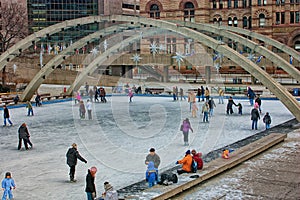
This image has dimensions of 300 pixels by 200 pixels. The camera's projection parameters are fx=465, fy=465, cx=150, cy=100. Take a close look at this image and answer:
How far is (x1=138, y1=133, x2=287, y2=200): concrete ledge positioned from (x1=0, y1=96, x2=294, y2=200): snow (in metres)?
1.48

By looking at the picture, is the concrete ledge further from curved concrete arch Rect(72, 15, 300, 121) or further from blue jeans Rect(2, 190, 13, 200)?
curved concrete arch Rect(72, 15, 300, 121)

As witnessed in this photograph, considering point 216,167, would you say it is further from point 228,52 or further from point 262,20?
point 262,20

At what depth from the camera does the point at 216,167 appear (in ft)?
49.9

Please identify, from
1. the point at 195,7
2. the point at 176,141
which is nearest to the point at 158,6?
the point at 195,7

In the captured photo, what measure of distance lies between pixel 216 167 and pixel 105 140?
761 cm

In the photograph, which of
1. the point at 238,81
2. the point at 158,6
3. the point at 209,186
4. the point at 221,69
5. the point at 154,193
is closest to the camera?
the point at 154,193

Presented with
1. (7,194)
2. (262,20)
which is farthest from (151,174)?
(262,20)

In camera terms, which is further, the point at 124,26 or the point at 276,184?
the point at 124,26

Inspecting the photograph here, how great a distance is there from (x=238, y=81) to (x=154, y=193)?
163 feet

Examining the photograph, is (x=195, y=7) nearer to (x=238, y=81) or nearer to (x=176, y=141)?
(x=238, y=81)

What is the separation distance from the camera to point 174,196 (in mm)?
12891

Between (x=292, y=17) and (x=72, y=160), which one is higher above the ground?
(x=292, y=17)

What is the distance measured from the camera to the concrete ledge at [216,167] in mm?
12680

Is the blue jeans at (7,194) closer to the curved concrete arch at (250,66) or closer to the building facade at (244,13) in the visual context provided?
the curved concrete arch at (250,66)
